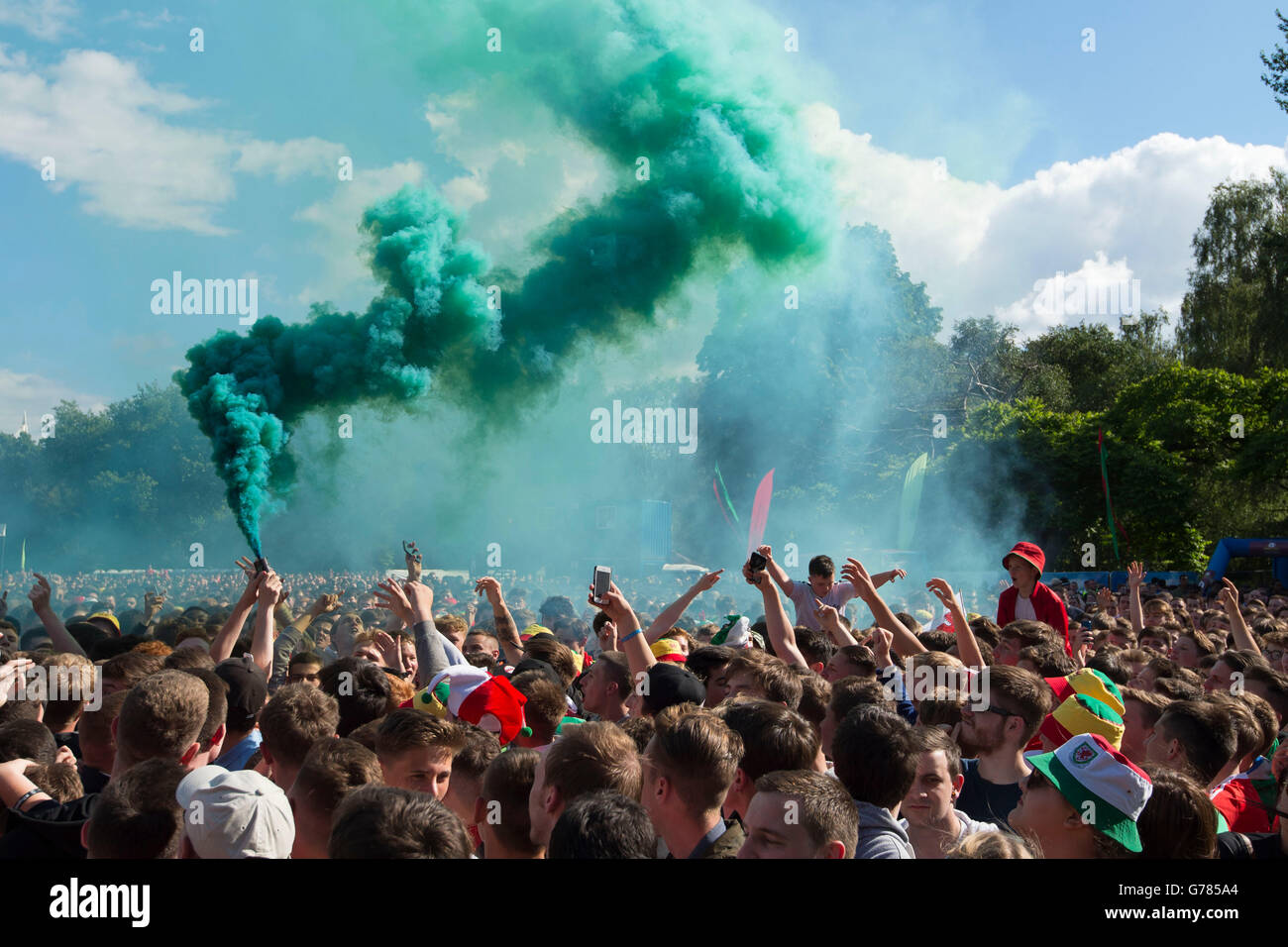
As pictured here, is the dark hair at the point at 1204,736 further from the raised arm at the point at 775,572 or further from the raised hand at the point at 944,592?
the raised arm at the point at 775,572

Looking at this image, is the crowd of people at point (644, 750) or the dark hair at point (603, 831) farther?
the crowd of people at point (644, 750)

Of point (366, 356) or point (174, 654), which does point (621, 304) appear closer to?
point (366, 356)

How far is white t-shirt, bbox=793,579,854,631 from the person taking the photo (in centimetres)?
781

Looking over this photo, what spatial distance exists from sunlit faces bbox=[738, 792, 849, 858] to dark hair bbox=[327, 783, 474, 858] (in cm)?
79

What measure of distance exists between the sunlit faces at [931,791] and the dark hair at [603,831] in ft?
4.02

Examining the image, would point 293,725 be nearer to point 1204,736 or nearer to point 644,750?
point 644,750

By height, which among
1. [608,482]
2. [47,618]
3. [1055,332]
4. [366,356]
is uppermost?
[1055,332]

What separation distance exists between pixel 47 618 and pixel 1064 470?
30.2 m

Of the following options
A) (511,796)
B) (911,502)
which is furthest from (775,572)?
(911,502)

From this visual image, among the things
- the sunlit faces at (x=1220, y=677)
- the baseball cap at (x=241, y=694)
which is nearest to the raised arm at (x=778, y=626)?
the sunlit faces at (x=1220, y=677)

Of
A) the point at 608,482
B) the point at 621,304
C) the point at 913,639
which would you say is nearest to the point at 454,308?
the point at 621,304

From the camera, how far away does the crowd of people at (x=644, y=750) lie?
2.65 m
